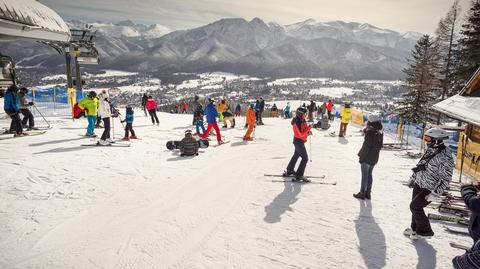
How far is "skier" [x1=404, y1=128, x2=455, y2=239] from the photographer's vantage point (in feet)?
15.1

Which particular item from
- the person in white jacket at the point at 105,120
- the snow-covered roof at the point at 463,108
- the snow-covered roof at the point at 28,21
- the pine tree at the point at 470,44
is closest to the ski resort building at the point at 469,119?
the snow-covered roof at the point at 463,108

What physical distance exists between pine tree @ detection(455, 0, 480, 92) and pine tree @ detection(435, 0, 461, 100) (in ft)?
6.96

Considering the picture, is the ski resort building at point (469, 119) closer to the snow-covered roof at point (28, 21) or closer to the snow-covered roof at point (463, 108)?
the snow-covered roof at point (463, 108)

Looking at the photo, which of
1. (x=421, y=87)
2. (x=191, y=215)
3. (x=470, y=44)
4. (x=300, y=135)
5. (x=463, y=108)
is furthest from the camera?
(x=421, y=87)

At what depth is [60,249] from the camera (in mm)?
4508

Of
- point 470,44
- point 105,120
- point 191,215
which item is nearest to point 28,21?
point 191,215

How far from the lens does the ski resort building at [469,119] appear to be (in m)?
9.42

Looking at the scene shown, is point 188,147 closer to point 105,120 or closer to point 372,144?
point 105,120

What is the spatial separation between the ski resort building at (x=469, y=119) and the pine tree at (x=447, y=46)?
17567 mm

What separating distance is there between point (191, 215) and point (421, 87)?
105ft

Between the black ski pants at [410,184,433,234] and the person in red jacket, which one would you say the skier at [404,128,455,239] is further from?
the person in red jacket

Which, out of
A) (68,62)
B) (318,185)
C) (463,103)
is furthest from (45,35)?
(68,62)

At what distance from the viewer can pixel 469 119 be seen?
9008mm

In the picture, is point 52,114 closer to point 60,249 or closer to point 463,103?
point 60,249
